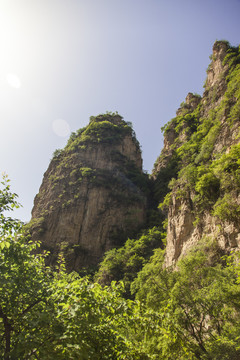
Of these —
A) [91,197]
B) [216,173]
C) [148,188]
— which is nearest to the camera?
[216,173]

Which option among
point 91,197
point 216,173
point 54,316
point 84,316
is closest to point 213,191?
point 216,173

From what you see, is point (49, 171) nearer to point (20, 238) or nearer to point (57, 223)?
point (57, 223)

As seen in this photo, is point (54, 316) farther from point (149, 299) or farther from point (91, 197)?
point (91, 197)

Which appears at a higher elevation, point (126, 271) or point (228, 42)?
point (228, 42)

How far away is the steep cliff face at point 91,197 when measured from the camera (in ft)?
117

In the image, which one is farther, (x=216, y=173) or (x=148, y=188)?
(x=148, y=188)

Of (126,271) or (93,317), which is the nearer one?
(93,317)

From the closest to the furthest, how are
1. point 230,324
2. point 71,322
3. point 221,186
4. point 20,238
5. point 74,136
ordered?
point 71,322 → point 20,238 → point 230,324 → point 221,186 → point 74,136

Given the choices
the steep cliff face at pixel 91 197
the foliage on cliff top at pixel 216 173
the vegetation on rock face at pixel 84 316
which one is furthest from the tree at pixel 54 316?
the steep cliff face at pixel 91 197

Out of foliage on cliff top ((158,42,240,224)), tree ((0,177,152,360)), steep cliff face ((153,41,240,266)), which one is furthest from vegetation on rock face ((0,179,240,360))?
foliage on cliff top ((158,42,240,224))

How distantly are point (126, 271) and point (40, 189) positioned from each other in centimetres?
3037

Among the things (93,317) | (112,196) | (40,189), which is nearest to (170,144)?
(112,196)

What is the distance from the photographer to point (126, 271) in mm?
27000

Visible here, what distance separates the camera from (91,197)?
4019 cm
